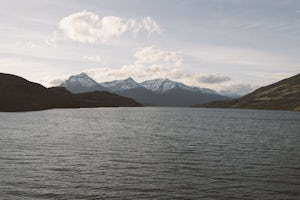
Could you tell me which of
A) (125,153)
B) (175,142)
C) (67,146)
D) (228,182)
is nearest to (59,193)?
(228,182)

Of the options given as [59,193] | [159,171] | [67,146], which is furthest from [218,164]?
[67,146]

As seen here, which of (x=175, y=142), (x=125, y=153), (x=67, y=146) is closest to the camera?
(x=125, y=153)

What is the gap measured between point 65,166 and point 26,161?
24.1 ft

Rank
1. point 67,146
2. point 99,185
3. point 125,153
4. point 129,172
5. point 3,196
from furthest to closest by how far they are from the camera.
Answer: point 67,146 → point 125,153 → point 129,172 → point 99,185 → point 3,196

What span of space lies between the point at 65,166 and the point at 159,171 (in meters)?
14.1

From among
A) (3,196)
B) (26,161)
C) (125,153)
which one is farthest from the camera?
(125,153)

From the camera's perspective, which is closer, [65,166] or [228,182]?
[228,182]

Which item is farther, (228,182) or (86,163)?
(86,163)

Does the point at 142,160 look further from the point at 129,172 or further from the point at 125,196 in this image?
the point at 125,196

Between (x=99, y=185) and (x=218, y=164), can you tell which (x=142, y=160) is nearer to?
(x=218, y=164)

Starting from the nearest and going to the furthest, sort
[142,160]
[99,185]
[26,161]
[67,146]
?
[99,185]
[26,161]
[142,160]
[67,146]

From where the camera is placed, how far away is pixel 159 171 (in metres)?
50.0

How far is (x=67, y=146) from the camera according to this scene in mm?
72562

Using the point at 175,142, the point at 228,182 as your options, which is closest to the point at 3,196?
the point at 228,182
